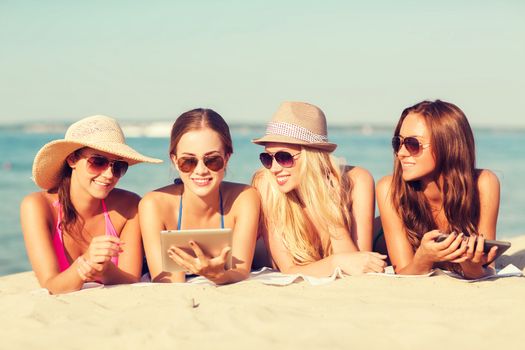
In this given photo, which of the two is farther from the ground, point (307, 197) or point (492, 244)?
point (307, 197)

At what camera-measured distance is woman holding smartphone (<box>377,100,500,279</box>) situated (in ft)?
17.8

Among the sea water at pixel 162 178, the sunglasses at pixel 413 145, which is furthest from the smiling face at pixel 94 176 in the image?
the sunglasses at pixel 413 145

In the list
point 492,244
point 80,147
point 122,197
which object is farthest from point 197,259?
point 492,244

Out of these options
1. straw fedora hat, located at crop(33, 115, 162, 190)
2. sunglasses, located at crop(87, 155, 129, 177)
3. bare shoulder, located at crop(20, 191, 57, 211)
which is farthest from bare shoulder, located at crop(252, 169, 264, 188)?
bare shoulder, located at crop(20, 191, 57, 211)

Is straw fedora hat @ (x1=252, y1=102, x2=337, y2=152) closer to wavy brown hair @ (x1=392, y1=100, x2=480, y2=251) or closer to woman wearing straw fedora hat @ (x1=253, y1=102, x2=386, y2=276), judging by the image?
woman wearing straw fedora hat @ (x1=253, y1=102, x2=386, y2=276)

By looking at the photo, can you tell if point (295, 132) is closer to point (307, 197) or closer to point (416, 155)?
point (307, 197)

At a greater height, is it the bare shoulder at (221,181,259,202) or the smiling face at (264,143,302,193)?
the smiling face at (264,143,302,193)

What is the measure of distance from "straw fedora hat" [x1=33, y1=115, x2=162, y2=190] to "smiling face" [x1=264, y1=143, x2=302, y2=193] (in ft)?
3.31

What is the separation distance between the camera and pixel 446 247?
16.1 feet

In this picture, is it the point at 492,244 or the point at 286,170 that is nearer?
the point at 492,244

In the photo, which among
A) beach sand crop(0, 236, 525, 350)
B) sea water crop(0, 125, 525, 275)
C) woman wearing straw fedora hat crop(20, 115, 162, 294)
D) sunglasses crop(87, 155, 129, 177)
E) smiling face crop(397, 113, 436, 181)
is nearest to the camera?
beach sand crop(0, 236, 525, 350)

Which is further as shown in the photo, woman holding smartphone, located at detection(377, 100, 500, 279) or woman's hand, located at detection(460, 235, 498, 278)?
woman holding smartphone, located at detection(377, 100, 500, 279)

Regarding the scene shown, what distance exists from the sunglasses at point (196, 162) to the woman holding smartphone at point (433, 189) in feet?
4.68

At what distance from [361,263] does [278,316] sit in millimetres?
1491
